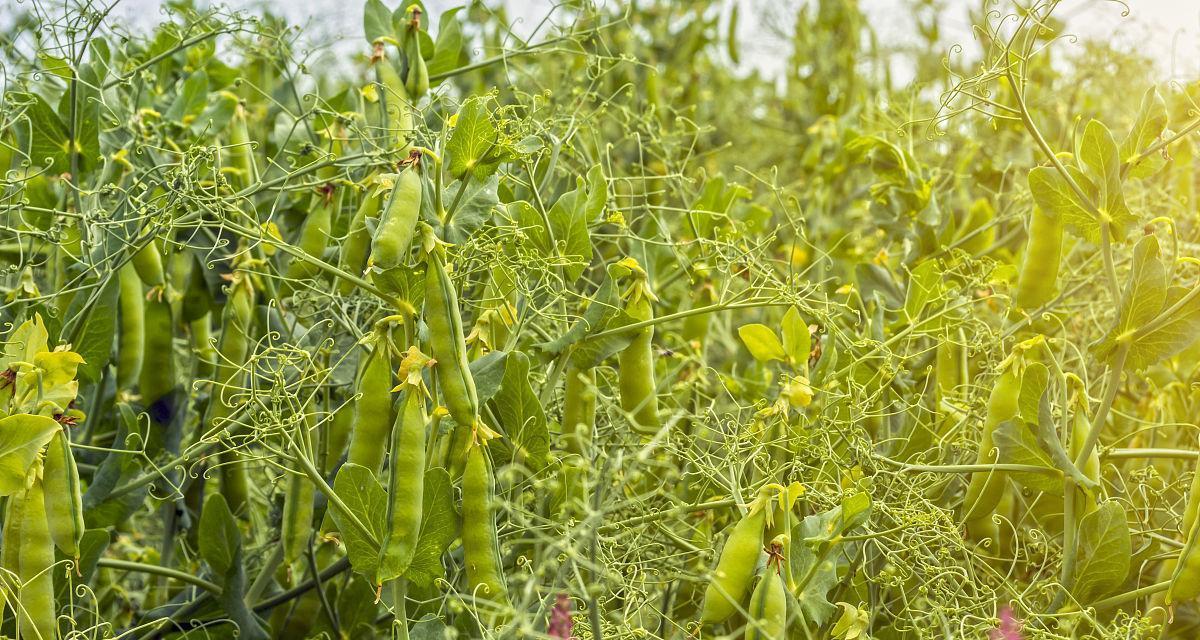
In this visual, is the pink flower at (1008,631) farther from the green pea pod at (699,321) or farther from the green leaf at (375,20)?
the green leaf at (375,20)

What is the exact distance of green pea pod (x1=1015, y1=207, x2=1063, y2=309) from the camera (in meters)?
1.29

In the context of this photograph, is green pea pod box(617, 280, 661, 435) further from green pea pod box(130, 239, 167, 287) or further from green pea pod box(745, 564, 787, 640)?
green pea pod box(130, 239, 167, 287)

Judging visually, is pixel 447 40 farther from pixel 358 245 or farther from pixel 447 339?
pixel 447 339

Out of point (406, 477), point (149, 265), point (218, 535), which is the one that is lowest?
point (218, 535)

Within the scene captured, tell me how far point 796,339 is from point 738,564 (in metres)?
0.36

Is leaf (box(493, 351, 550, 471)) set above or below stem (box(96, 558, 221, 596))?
above

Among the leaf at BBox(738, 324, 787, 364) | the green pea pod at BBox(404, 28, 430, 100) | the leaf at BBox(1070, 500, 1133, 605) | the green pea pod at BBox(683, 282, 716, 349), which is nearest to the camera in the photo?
the leaf at BBox(1070, 500, 1133, 605)

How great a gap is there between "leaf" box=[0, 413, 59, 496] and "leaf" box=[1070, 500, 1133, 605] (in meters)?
1.06

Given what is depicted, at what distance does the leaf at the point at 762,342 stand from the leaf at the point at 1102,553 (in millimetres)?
394

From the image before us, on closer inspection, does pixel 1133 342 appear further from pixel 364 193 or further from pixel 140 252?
pixel 140 252

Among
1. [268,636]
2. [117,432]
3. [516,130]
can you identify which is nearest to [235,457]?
[117,432]

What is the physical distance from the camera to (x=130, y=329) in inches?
55.6

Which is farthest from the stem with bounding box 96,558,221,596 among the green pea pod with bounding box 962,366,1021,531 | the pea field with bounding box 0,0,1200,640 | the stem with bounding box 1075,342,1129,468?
the stem with bounding box 1075,342,1129,468

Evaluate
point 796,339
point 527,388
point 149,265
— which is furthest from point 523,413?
point 149,265
